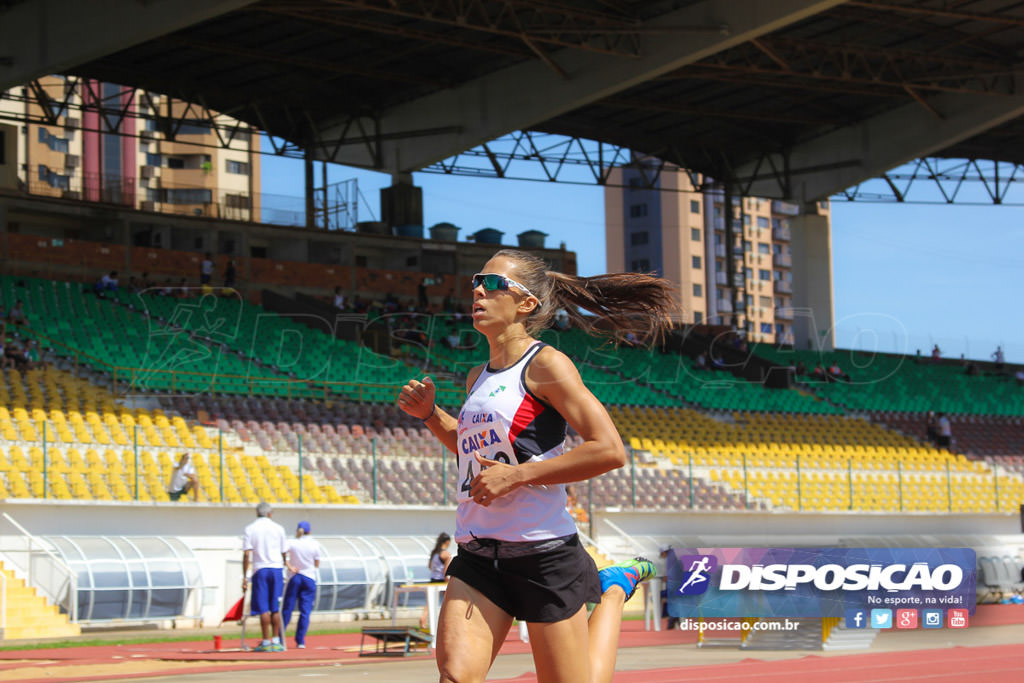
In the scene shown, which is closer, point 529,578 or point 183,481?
point 529,578

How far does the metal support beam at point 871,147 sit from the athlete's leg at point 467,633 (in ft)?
129

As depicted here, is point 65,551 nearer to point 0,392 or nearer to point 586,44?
point 0,392

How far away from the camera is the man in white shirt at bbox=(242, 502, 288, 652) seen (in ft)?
48.8

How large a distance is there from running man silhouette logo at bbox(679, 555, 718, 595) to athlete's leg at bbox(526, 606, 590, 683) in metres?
9.25

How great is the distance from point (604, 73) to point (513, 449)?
105ft

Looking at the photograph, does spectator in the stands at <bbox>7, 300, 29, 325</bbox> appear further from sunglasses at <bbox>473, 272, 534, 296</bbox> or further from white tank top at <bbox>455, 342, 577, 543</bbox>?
white tank top at <bbox>455, 342, 577, 543</bbox>

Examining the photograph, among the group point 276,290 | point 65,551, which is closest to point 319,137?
point 276,290

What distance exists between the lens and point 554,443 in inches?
207

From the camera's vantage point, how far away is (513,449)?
17.1ft

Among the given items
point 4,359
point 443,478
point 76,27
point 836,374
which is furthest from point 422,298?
point 443,478

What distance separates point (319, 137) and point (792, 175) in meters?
17.2

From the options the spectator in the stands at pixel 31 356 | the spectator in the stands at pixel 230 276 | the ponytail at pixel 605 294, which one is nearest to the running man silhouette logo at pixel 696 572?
the ponytail at pixel 605 294

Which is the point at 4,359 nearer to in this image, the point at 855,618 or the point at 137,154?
the point at 855,618

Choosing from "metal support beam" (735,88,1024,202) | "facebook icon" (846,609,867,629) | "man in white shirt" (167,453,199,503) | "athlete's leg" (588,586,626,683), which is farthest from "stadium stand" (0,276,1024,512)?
"athlete's leg" (588,586,626,683)
